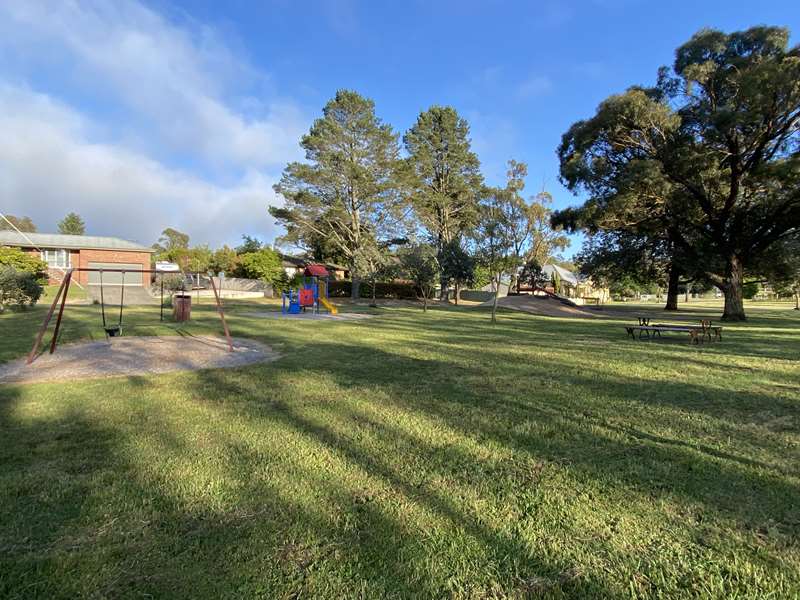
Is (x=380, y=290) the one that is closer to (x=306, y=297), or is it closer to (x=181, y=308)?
(x=306, y=297)

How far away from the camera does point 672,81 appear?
22.3 meters

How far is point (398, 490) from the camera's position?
313 centimetres

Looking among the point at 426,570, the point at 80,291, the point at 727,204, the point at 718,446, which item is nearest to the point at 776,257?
the point at 727,204

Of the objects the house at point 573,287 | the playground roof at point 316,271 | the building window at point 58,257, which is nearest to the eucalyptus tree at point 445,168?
the house at point 573,287

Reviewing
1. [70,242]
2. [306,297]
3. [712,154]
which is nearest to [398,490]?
[306,297]

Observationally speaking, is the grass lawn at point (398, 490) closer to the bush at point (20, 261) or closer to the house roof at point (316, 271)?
the house roof at point (316, 271)

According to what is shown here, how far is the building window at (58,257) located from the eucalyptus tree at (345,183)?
1708 centimetres

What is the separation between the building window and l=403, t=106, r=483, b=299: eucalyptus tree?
30.0m

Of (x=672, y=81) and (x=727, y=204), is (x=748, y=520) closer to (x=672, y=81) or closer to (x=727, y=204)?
(x=727, y=204)

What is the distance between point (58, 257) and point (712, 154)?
44313 mm

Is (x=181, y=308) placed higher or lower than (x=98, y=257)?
lower

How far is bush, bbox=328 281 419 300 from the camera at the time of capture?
138ft

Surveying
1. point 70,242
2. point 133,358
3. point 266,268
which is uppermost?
point 70,242

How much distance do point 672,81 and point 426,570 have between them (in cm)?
2715
